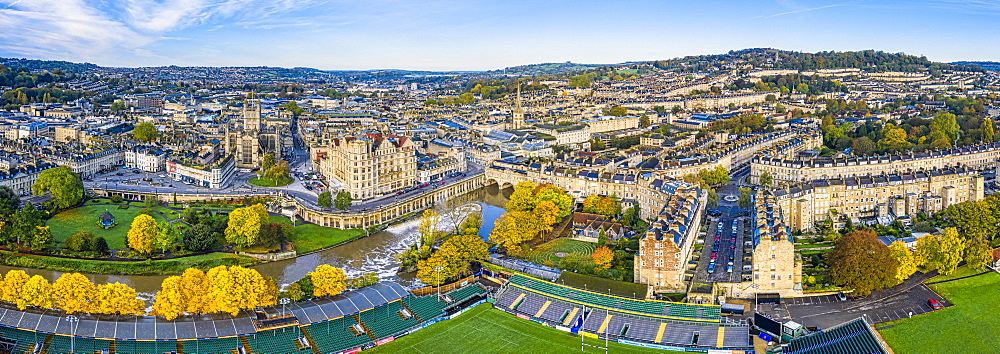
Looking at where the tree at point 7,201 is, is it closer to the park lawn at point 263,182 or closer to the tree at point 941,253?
the park lawn at point 263,182

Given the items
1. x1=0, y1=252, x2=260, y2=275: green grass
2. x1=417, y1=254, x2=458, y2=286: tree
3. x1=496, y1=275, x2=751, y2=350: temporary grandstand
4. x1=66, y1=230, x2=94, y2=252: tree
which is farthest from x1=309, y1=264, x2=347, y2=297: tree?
x1=66, y1=230, x2=94, y2=252: tree

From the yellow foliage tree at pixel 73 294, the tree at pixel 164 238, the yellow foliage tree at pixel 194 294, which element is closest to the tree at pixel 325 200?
the tree at pixel 164 238

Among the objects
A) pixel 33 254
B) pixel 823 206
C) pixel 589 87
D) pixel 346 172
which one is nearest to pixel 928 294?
pixel 823 206

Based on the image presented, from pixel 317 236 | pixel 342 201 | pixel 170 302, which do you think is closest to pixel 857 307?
pixel 170 302

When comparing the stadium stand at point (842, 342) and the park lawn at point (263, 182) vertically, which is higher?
the park lawn at point (263, 182)

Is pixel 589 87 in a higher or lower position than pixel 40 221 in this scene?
higher

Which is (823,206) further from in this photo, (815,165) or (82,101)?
(82,101)

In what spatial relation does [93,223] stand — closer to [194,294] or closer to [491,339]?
[194,294]
